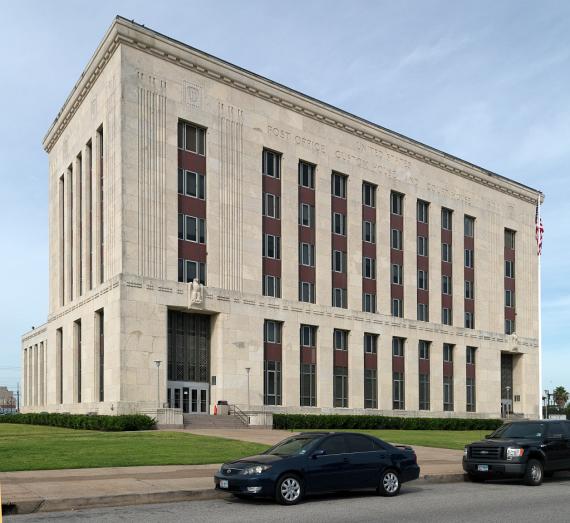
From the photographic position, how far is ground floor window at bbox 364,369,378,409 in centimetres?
6650

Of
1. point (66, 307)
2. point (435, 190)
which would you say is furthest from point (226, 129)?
point (435, 190)

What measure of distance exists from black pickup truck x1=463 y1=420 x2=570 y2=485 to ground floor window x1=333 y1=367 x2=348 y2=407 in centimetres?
Result: 4054

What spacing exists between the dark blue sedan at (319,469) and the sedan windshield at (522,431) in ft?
15.9

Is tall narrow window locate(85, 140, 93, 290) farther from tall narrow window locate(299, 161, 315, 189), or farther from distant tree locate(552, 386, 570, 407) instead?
distant tree locate(552, 386, 570, 407)

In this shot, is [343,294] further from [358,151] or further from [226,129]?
[226,129]

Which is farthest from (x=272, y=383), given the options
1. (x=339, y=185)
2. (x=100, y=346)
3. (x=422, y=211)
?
(x=422, y=211)

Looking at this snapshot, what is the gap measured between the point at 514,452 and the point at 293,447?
280 inches

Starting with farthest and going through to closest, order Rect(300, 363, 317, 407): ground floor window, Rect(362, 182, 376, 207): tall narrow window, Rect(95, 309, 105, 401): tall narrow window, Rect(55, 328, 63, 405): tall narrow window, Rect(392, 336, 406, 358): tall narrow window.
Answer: Rect(392, 336, 406, 358): tall narrow window → Rect(362, 182, 376, 207): tall narrow window → Rect(55, 328, 63, 405): tall narrow window → Rect(300, 363, 317, 407): ground floor window → Rect(95, 309, 105, 401): tall narrow window

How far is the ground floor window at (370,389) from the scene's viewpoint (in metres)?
66.5

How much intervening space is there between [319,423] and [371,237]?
21045mm

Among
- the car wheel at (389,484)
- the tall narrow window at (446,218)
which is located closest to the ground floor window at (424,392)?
the tall narrow window at (446,218)

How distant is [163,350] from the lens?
52.8m

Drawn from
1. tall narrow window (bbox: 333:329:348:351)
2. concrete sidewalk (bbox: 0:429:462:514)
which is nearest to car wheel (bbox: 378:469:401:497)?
concrete sidewalk (bbox: 0:429:462:514)

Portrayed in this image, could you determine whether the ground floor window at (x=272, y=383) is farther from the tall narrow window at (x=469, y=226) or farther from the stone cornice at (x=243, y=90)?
the tall narrow window at (x=469, y=226)
